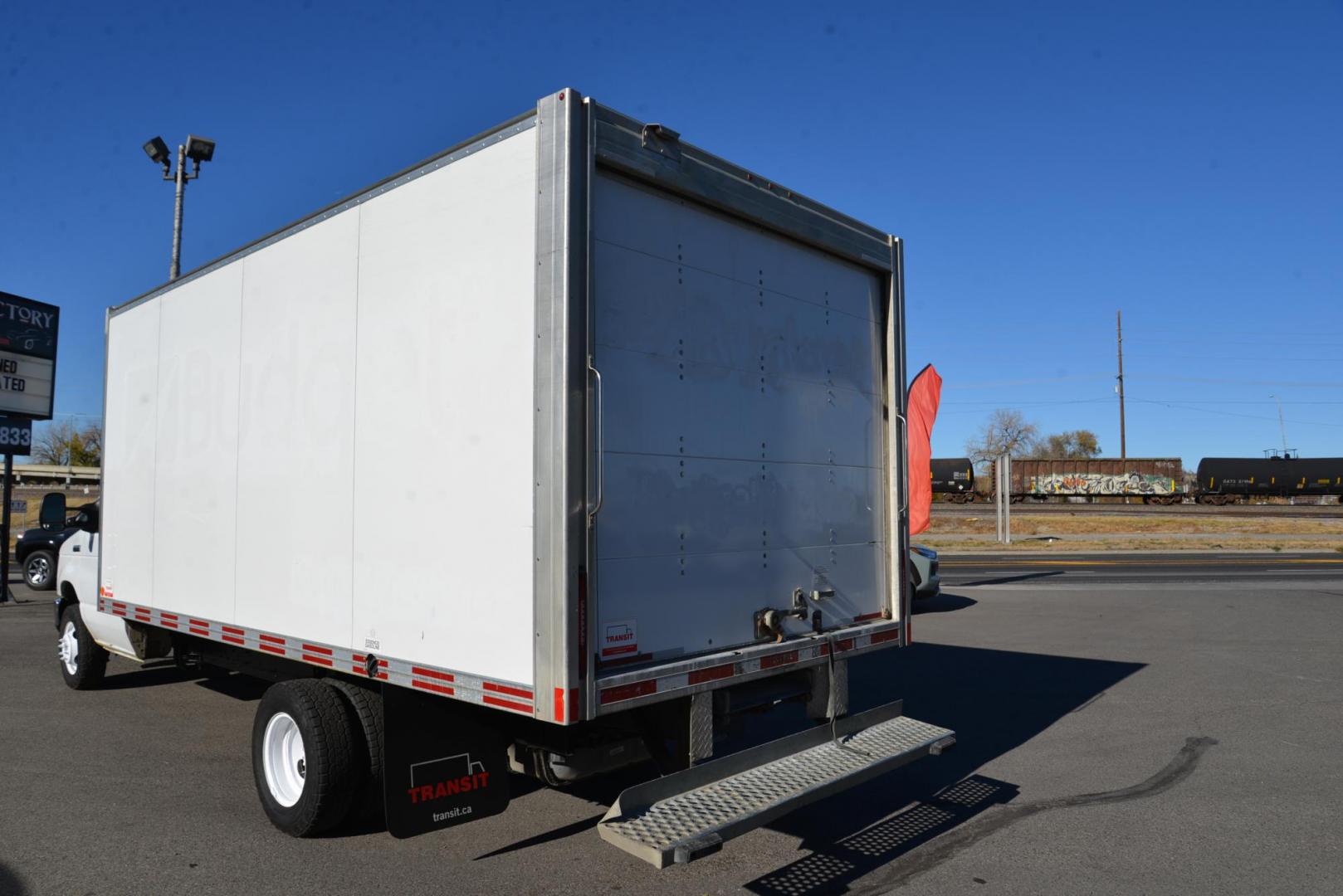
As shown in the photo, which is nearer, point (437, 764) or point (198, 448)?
point (437, 764)

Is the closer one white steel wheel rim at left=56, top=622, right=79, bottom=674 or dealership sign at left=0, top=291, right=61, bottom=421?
white steel wheel rim at left=56, top=622, right=79, bottom=674

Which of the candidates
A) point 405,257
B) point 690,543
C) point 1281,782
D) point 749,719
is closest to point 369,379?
point 405,257

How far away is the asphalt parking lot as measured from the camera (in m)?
4.39

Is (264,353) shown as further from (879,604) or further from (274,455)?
(879,604)

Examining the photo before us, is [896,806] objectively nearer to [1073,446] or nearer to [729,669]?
[729,669]

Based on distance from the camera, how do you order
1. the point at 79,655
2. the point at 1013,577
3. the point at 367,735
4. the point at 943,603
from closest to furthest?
the point at 367,735, the point at 79,655, the point at 943,603, the point at 1013,577

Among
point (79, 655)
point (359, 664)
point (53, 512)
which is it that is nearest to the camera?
point (359, 664)

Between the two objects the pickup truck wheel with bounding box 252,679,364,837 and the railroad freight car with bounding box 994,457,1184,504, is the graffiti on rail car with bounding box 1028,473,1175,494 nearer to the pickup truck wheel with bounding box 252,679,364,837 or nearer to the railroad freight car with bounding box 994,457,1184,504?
the railroad freight car with bounding box 994,457,1184,504

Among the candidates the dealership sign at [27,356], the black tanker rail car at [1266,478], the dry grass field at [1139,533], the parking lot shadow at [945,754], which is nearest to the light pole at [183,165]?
the dealership sign at [27,356]

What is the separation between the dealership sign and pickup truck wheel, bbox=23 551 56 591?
3.49 metres

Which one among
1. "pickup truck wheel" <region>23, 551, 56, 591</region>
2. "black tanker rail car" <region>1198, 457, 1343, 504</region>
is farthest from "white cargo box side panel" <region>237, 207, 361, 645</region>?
"black tanker rail car" <region>1198, 457, 1343, 504</region>

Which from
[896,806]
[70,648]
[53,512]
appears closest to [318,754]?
[896,806]

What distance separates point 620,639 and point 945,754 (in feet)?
11.9

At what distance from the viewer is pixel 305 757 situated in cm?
467
